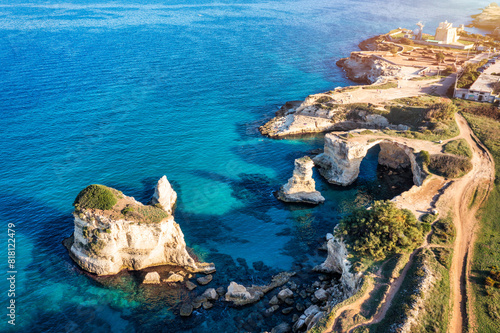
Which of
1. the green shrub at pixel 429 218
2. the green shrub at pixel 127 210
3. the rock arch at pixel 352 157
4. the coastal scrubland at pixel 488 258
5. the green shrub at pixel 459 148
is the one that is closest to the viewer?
the coastal scrubland at pixel 488 258

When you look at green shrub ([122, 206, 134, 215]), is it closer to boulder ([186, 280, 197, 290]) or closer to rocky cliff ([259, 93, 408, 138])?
boulder ([186, 280, 197, 290])

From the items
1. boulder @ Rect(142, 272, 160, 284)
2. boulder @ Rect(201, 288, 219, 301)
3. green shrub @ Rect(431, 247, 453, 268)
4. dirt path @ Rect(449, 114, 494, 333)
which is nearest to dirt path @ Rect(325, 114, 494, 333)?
dirt path @ Rect(449, 114, 494, 333)

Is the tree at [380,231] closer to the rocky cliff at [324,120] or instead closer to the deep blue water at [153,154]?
the deep blue water at [153,154]

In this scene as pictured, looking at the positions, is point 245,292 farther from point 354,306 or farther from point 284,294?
point 354,306

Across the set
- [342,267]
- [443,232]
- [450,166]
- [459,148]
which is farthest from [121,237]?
[459,148]

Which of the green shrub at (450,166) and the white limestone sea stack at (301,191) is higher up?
the green shrub at (450,166)

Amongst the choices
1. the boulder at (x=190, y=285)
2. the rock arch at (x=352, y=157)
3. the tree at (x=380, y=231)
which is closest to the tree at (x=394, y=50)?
the rock arch at (x=352, y=157)
